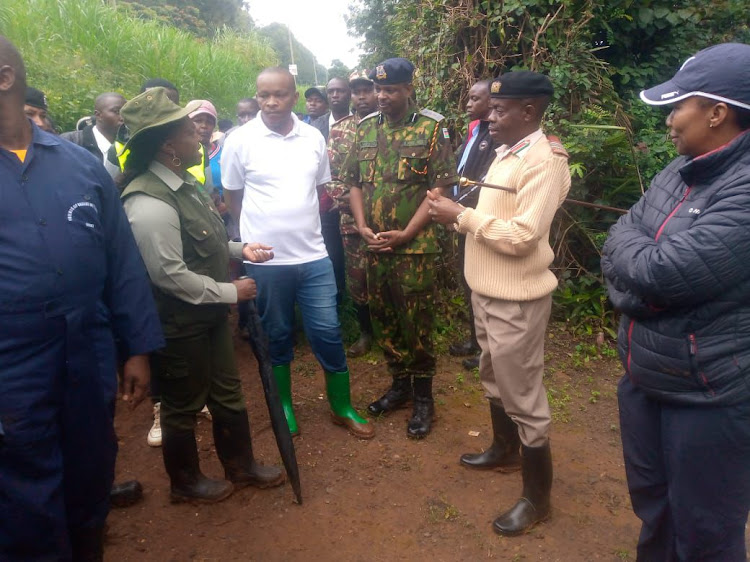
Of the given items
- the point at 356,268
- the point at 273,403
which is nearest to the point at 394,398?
the point at 273,403

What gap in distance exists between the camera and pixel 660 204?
1.92 meters

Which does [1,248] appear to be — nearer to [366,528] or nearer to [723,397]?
[366,528]

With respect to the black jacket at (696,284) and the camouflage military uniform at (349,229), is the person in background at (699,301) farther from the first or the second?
the camouflage military uniform at (349,229)

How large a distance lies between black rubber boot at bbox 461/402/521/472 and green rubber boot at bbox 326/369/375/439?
678mm

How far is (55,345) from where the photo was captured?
1.78 metres

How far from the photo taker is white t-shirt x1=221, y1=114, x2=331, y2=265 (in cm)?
318

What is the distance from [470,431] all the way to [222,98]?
30.9ft

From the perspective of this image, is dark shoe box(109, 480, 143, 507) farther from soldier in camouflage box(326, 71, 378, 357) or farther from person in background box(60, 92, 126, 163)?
person in background box(60, 92, 126, 163)

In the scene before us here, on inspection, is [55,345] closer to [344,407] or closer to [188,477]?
[188,477]

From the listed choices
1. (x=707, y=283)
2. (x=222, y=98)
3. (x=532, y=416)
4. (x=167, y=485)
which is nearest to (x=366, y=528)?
(x=532, y=416)

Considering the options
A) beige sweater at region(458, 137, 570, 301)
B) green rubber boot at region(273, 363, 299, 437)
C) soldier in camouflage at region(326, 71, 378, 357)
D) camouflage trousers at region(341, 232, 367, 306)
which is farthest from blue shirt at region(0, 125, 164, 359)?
camouflage trousers at region(341, 232, 367, 306)

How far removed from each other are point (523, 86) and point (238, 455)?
2.36m

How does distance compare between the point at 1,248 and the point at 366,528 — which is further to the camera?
the point at 366,528

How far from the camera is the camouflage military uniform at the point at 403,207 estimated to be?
10.8 feet
